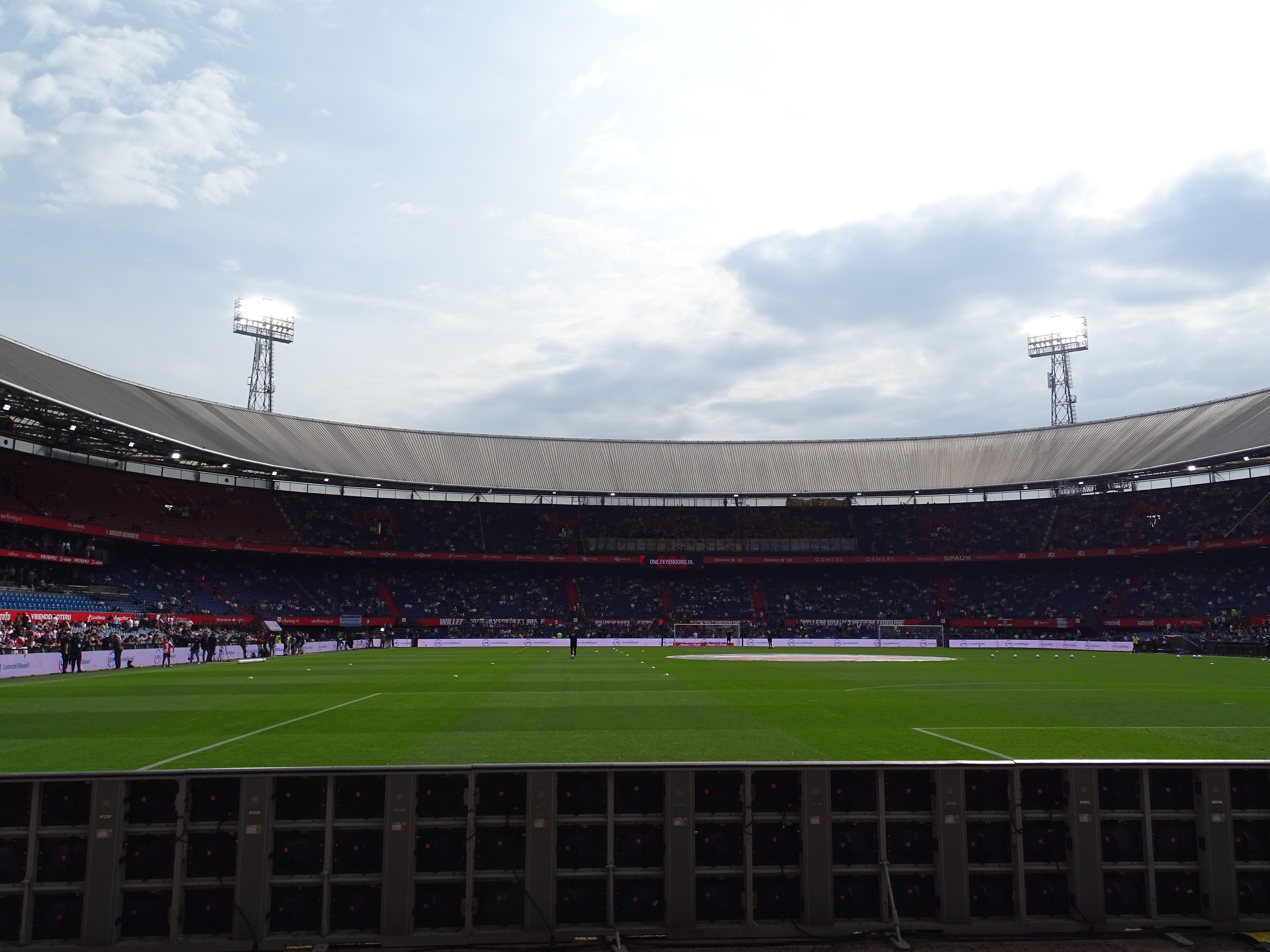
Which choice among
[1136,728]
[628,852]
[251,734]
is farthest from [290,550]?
[628,852]

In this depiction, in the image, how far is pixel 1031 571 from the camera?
77.3m

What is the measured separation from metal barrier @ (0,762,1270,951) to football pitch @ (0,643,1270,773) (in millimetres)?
1079

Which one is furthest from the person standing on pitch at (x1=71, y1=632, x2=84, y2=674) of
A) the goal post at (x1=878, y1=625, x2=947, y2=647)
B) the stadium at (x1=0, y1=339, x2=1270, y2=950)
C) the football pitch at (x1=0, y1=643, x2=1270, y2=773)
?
the goal post at (x1=878, y1=625, x2=947, y2=647)

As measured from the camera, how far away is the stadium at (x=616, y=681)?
694cm

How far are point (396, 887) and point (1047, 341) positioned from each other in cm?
9105

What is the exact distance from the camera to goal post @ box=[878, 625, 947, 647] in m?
67.2

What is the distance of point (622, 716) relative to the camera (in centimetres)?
1906

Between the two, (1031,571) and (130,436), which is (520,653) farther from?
(1031,571)

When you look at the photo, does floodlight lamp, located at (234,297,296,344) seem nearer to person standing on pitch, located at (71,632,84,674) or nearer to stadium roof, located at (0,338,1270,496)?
stadium roof, located at (0,338,1270,496)

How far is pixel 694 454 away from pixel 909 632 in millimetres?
27236

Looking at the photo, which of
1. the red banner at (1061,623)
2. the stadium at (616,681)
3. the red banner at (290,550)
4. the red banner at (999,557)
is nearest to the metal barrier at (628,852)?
the stadium at (616,681)

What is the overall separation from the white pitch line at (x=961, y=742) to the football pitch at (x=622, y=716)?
1.9 inches

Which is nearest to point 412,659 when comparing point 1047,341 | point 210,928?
point 210,928

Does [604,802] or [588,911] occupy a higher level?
[604,802]
